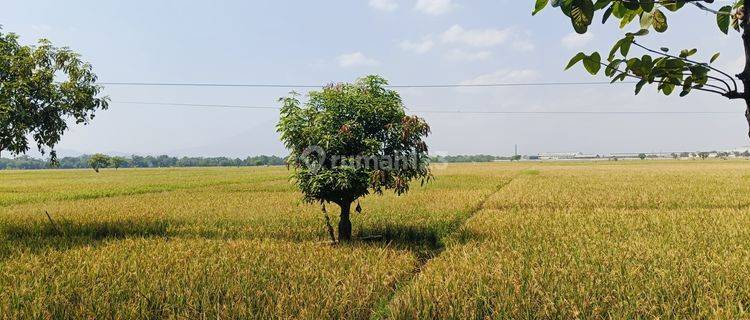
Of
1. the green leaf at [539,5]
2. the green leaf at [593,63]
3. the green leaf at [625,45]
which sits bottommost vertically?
the green leaf at [593,63]

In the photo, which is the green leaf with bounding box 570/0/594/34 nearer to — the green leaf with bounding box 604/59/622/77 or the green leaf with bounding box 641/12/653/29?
the green leaf with bounding box 604/59/622/77

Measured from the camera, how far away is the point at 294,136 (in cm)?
959

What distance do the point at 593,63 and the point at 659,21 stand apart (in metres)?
0.32

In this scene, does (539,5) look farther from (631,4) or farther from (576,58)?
(631,4)

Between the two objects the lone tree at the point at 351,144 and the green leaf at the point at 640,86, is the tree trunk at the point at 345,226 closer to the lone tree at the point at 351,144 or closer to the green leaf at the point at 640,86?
the lone tree at the point at 351,144

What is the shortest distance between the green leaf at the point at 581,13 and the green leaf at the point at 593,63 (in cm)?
15

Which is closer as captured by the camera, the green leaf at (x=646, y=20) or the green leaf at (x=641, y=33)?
the green leaf at (x=641, y=33)

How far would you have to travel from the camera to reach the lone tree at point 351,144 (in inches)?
363

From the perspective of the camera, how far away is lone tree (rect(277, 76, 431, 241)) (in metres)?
9.22

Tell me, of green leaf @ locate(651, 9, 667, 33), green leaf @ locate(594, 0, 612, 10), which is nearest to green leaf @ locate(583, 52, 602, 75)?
green leaf @ locate(594, 0, 612, 10)

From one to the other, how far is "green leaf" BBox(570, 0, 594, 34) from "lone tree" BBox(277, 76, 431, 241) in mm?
7894

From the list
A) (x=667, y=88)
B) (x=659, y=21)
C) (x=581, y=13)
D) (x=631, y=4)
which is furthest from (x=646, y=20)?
(x=581, y=13)

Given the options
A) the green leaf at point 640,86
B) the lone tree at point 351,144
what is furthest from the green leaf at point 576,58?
the lone tree at point 351,144

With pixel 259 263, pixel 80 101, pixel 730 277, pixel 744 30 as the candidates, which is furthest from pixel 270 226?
pixel 744 30
